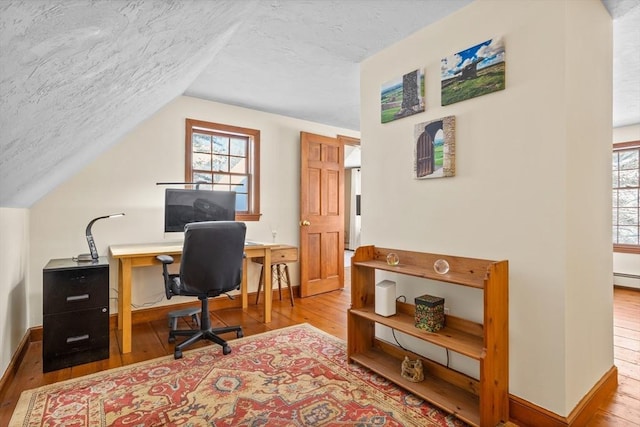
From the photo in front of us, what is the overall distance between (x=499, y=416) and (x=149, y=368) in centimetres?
226

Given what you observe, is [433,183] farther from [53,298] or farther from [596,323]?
[53,298]

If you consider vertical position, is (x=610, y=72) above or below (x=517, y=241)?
above

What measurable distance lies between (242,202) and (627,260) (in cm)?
561

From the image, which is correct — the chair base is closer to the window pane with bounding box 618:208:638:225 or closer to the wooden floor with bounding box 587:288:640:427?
the wooden floor with bounding box 587:288:640:427

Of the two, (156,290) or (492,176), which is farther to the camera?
(156,290)

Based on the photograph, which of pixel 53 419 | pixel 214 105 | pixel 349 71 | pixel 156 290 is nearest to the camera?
pixel 53 419

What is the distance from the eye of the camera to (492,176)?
1876mm

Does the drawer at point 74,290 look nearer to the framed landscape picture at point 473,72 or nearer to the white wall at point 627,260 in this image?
the framed landscape picture at point 473,72

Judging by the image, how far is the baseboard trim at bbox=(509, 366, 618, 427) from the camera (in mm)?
1637

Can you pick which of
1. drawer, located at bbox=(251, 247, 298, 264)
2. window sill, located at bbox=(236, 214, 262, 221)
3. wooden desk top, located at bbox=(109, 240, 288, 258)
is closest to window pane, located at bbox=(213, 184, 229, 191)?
window sill, located at bbox=(236, 214, 262, 221)

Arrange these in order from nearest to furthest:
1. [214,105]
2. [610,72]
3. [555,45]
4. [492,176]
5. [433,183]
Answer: [555,45] < [492,176] < [610,72] < [433,183] < [214,105]

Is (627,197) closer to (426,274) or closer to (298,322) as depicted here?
(426,274)

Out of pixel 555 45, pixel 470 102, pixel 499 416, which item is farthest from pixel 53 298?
pixel 555 45

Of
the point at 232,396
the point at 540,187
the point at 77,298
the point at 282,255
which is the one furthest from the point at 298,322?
the point at 540,187
